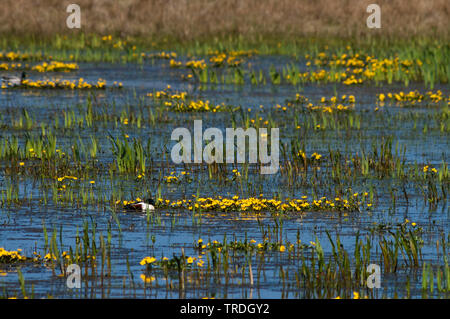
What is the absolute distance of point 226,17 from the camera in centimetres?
3975

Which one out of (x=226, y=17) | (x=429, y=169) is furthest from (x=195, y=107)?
(x=226, y=17)

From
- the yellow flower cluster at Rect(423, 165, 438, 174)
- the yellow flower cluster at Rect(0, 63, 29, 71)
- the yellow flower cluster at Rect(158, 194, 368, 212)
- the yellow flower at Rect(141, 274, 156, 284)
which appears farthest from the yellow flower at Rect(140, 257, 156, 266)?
the yellow flower cluster at Rect(0, 63, 29, 71)

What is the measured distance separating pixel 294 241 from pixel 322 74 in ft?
55.3

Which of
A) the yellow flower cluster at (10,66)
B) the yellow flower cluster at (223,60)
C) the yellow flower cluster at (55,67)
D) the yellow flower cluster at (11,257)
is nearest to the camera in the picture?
the yellow flower cluster at (11,257)

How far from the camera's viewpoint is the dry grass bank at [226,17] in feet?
125

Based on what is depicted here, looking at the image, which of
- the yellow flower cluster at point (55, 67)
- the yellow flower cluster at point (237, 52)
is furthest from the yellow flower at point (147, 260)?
the yellow flower cluster at point (237, 52)

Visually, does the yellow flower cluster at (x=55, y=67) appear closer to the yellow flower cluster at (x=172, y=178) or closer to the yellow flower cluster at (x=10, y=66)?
the yellow flower cluster at (x=10, y=66)

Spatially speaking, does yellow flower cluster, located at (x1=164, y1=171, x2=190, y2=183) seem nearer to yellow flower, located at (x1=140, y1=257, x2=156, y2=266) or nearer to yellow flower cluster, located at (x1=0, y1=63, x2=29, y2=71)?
yellow flower, located at (x1=140, y1=257, x2=156, y2=266)

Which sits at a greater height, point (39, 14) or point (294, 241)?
point (39, 14)

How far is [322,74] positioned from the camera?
2789 cm

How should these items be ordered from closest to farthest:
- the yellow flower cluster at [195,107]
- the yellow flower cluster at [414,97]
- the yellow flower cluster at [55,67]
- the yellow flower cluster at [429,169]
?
the yellow flower cluster at [429,169]
the yellow flower cluster at [195,107]
the yellow flower cluster at [414,97]
the yellow flower cluster at [55,67]

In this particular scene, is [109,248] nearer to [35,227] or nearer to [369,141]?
[35,227]

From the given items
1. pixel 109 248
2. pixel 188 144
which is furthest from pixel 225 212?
pixel 188 144

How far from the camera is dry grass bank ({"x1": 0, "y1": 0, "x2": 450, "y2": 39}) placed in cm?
3812
